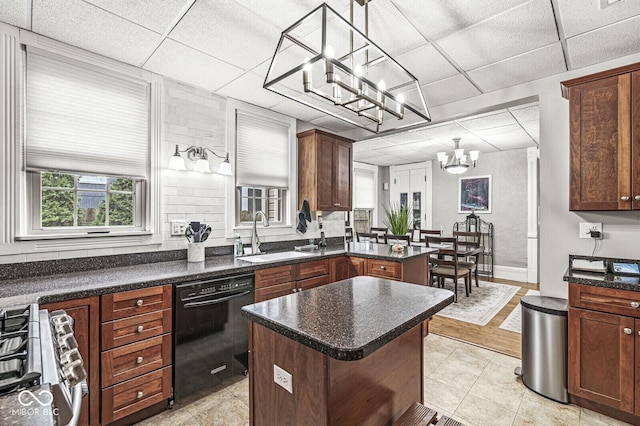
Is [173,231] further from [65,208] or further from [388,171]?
[388,171]

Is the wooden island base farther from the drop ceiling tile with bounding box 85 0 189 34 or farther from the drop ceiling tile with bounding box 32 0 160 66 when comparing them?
the drop ceiling tile with bounding box 32 0 160 66

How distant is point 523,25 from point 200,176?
2.95 m

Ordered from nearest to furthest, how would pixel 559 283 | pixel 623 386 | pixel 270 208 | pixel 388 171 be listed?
pixel 623 386 → pixel 559 283 → pixel 270 208 → pixel 388 171

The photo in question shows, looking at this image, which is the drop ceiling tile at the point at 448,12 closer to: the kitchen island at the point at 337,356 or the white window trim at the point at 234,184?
the kitchen island at the point at 337,356

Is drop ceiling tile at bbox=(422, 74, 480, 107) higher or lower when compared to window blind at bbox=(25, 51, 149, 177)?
higher

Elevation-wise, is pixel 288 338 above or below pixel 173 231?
below

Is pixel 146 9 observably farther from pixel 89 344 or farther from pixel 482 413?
pixel 482 413

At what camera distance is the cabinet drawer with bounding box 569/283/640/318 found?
199cm

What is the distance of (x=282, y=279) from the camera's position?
2.97 meters

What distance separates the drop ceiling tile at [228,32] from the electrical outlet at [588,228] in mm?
2944

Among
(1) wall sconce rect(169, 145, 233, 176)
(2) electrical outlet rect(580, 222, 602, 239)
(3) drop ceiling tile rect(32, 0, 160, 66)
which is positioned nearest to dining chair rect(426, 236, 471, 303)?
(2) electrical outlet rect(580, 222, 602, 239)

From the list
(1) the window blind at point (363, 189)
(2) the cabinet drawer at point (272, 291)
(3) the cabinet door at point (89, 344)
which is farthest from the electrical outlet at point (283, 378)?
(1) the window blind at point (363, 189)

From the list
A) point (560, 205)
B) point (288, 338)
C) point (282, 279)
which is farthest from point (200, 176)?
point (560, 205)

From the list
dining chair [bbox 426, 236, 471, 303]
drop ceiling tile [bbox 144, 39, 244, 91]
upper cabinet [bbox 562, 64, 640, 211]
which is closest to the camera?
upper cabinet [bbox 562, 64, 640, 211]
